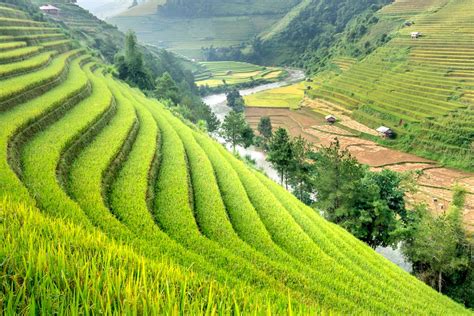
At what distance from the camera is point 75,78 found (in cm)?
2038

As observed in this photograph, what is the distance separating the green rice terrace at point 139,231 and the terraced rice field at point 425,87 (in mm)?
27308

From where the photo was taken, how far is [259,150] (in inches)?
1667

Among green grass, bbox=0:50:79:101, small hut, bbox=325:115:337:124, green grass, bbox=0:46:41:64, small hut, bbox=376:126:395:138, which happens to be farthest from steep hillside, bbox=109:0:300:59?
green grass, bbox=0:50:79:101

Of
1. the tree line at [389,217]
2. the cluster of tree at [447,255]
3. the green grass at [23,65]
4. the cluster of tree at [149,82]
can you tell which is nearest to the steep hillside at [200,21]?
the cluster of tree at [149,82]

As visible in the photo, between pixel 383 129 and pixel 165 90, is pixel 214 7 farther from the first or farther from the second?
pixel 383 129

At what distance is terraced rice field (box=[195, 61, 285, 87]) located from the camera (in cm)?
8425

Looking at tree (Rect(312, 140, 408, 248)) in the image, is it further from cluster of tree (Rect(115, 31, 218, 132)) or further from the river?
cluster of tree (Rect(115, 31, 218, 132))

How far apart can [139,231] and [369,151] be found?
35.1 m

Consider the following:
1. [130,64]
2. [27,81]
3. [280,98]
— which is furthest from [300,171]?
[280,98]

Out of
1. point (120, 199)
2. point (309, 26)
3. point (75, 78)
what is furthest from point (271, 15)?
point (120, 199)

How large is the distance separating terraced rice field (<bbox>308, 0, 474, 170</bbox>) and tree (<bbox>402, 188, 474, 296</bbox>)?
17.9m

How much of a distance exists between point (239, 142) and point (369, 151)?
14.3m

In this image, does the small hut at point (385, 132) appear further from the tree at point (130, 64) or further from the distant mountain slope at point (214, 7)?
the distant mountain slope at point (214, 7)

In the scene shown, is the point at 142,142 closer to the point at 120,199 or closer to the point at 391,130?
the point at 120,199
